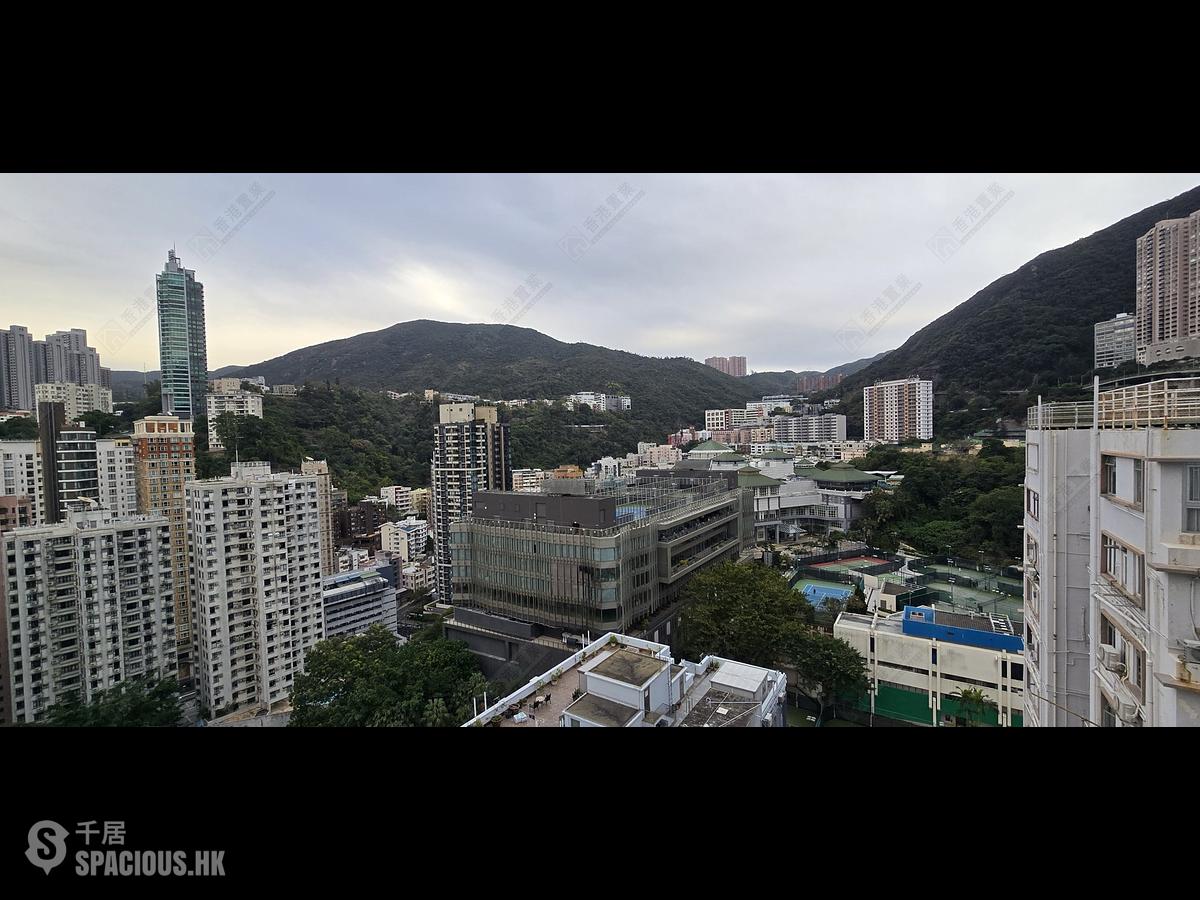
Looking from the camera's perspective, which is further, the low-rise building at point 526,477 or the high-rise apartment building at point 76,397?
the low-rise building at point 526,477

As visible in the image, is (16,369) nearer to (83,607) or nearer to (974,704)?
(83,607)

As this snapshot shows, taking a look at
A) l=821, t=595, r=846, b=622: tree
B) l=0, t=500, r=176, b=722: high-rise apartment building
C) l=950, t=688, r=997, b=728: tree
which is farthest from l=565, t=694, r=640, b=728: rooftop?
l=0, t=500, r=176, b=722: high-rise apartment building

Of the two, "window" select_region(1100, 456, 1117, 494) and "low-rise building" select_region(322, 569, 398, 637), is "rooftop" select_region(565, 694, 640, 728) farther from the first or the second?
"low-rise building" select_region(322, 569, 398, 637)

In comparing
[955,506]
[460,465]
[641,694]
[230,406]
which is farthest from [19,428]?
[955,506]
